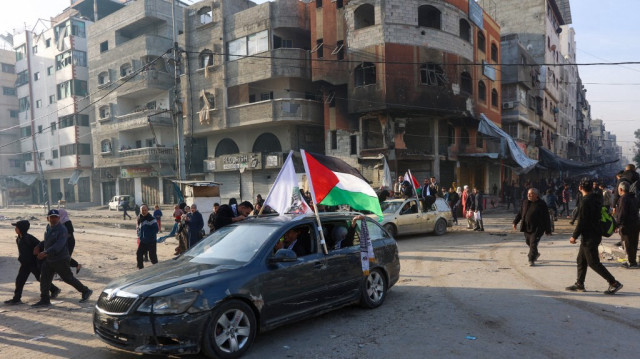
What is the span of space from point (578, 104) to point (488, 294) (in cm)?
7321

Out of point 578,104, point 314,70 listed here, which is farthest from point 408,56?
point 578,104

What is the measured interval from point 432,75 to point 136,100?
27.6m

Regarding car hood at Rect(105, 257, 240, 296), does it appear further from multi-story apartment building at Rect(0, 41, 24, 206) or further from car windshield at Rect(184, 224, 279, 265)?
multi-story apartment building at Rect(0, 41, 24, 206)

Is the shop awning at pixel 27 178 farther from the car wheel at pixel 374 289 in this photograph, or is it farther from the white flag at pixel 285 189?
the car wheel at pixel 374 289

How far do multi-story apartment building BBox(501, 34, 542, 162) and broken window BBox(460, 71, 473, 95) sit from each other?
8.63 meters

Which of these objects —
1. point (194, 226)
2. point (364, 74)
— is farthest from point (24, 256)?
point (364, 74)

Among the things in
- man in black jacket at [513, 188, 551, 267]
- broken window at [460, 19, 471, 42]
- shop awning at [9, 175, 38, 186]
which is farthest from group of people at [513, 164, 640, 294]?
shop awning at [9, 175, 38, 186]

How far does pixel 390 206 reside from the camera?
546 inches

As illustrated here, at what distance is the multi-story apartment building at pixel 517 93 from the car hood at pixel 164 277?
33.6 m

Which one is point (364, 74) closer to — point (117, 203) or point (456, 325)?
point (456, 325)

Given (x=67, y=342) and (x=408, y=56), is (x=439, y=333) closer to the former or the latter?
(x=67, y=342)

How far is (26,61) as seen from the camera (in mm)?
51375

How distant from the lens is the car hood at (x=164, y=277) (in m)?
4.28

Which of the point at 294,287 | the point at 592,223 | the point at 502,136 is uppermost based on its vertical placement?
the point at 502,136
